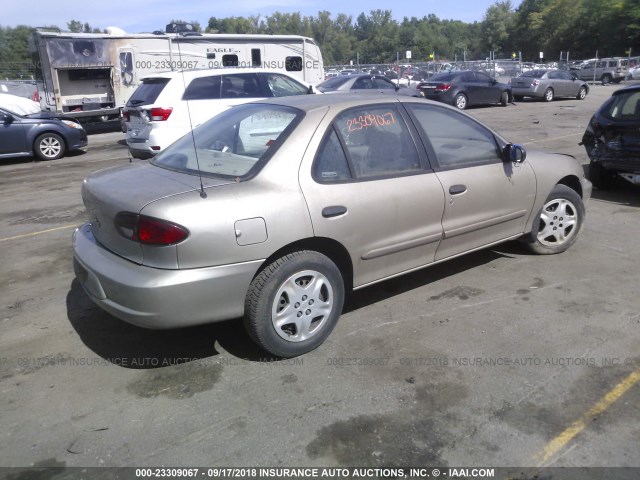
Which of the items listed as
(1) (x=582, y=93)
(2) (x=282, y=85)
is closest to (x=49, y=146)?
(2) (x=282, y=85)

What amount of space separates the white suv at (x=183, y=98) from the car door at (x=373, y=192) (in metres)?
5.87

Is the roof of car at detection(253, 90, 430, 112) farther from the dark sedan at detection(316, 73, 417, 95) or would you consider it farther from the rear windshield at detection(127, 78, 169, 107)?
the dark sedan at detection(316, 73, 417, 95)

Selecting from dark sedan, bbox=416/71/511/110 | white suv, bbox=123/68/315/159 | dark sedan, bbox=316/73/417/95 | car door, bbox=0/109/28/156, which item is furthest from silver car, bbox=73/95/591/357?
dark sedan, bbox=416/71/511/110

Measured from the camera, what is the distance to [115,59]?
16.5m

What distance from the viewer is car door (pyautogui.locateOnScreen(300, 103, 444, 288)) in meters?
3.60

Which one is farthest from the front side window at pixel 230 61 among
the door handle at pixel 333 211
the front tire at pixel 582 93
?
the front tire at pixel 582 93

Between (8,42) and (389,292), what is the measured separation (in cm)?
6699

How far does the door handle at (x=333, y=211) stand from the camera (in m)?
3.54

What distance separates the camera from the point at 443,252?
14.2ft

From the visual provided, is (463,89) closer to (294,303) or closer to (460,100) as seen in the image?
(460,100)

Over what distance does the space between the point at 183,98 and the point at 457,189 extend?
22.2ft

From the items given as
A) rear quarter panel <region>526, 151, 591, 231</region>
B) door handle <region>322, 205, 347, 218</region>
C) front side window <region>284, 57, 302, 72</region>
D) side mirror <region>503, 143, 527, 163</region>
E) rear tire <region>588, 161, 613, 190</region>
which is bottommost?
rear tire <region>588, 161, 613, 190</region>

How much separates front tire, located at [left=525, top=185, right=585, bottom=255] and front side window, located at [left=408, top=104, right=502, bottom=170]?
91cm
